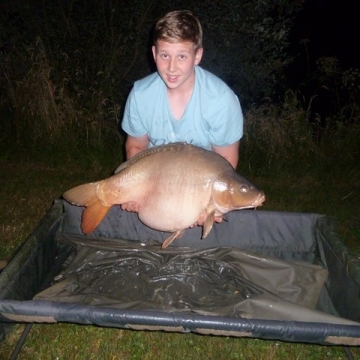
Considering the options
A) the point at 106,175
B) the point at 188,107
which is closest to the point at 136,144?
the point at 188,107

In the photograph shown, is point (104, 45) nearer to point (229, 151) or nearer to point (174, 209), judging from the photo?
point (229, 151)

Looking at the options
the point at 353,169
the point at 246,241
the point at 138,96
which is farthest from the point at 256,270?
the point at 353,169

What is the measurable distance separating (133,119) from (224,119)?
418 millimetres

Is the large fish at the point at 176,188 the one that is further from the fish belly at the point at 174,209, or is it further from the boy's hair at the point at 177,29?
the boy's hair at the point at 177,29

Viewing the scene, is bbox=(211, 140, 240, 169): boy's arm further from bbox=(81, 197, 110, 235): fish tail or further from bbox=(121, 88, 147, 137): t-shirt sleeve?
bbox=(81, 197, 110, 235): fish tail

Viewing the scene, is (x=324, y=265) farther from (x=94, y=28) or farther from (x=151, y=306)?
(x=94, y=28)

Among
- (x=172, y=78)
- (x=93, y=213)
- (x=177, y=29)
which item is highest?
(x=177, y=29)

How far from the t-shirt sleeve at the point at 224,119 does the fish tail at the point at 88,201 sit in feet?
1.91

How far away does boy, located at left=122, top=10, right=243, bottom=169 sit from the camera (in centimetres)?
196

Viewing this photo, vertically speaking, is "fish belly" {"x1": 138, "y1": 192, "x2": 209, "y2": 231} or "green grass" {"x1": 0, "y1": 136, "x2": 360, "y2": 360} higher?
"fish belly" {"x1": 138, "y1": 192, "x2": 209, "y2": 231}

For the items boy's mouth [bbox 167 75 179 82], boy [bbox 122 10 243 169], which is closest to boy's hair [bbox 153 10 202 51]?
boy [bbox 122 10 243 169]

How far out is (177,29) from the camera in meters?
1.87

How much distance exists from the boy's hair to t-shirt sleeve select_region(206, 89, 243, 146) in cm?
27

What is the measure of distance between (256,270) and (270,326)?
0.67 meters
